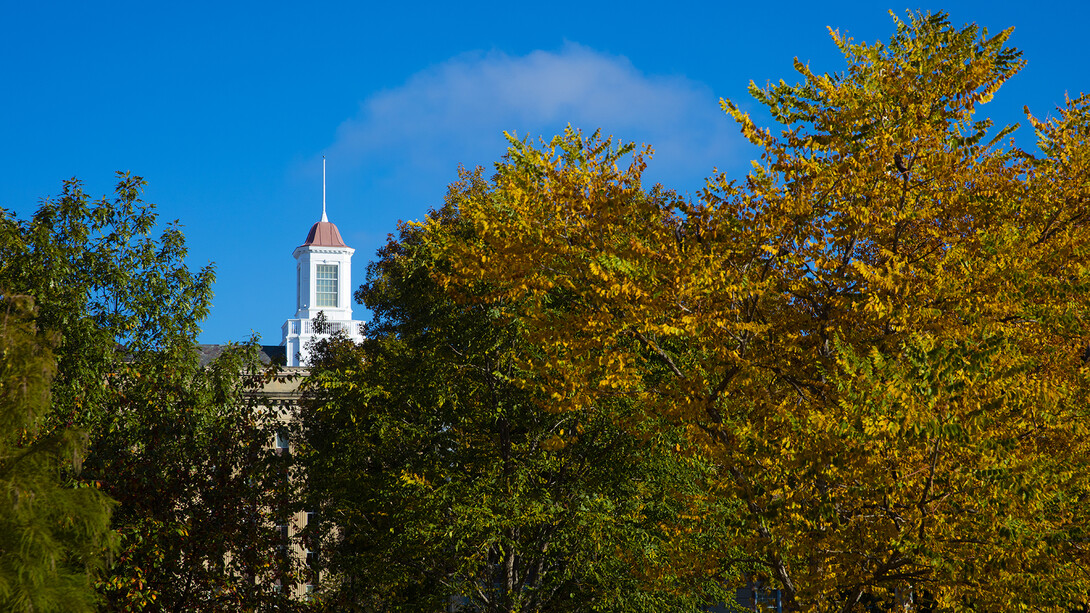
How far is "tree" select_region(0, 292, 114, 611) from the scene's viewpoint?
9805 millimetres

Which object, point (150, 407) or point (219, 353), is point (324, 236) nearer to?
point (219, 353)

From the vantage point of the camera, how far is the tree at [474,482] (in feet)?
56.7

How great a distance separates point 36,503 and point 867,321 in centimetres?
832

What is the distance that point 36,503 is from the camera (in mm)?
10258

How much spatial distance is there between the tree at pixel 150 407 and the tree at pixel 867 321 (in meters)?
6.38

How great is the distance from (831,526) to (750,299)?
3.09m

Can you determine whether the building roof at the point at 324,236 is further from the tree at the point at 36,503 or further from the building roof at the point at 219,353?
the tree at the point at 36,503

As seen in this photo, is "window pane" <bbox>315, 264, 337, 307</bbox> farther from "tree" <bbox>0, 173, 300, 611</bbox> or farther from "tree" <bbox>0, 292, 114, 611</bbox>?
"tree" <bbox>0, 292, 114, 611</bbox>

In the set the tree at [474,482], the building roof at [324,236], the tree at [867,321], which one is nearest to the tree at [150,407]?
the tree at [474,482]

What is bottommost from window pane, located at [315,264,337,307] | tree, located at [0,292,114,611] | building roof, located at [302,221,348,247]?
tree, located at [0,292,114,611]

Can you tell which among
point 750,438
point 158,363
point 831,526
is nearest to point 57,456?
point 158,363

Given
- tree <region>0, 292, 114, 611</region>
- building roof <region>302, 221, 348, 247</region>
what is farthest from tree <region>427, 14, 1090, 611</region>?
building roof <region>302, 221, 348, 247</region>

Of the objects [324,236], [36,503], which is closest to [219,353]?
[36,503]

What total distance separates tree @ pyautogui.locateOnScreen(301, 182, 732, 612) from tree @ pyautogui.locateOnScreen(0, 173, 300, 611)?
186 centimetres
